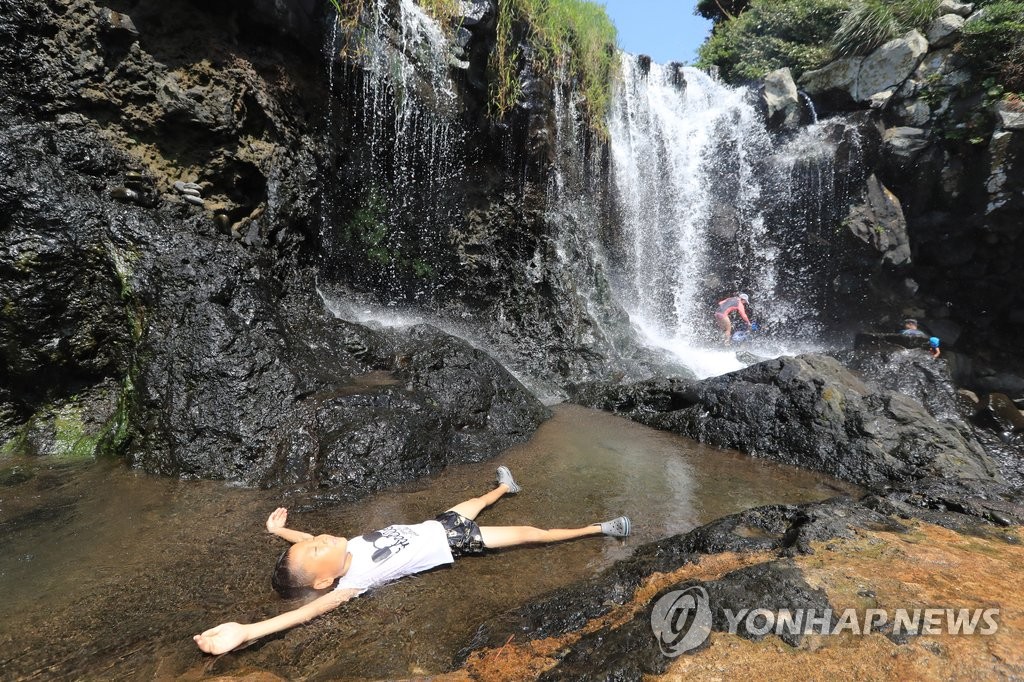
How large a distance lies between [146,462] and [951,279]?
14.5 metres

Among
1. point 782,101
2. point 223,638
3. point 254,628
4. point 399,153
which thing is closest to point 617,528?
point 254,628

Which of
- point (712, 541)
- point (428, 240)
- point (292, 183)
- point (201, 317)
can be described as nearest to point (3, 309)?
point (201, 317)

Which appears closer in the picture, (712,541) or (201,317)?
(712,541)

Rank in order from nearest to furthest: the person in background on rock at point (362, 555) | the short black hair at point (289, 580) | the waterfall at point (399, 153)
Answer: the person in background on rock at point (362, 555) → the short black hair at point (289, 580) → the waterfall at point (399, 153)

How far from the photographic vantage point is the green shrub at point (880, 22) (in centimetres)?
1034

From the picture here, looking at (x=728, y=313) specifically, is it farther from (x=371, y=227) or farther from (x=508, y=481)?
(x=508, y=481)

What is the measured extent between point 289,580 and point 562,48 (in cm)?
859

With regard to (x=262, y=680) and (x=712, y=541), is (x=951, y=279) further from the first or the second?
(x=262, y=680)

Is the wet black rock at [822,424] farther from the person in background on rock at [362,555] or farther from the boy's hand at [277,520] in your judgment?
the boy's hand at [277,520]

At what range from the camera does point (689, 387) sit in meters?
5.87

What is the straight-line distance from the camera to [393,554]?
265 cm

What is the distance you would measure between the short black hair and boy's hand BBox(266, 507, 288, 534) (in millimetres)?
527

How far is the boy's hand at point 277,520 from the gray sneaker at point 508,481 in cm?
146

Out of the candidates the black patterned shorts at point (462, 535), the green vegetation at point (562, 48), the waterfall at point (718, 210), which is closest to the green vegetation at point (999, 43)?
the waterfall at point (718, 210)
